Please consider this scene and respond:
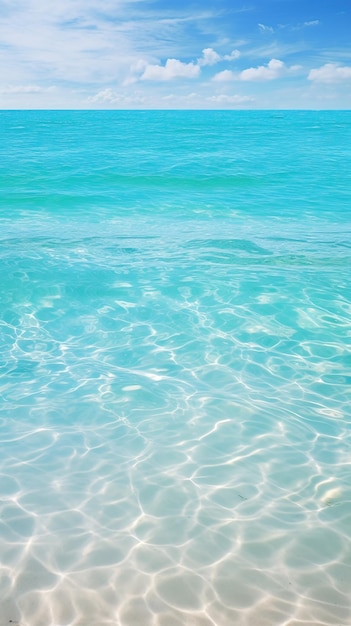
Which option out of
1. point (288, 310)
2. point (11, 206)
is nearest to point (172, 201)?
point (11, 206)

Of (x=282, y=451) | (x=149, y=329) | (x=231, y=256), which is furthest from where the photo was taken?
(x=231, y=256)

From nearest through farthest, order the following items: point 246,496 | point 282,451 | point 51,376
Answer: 1. point 246,496
2. point 282,451
3. point 51,376

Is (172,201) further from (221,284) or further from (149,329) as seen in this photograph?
(149,329)

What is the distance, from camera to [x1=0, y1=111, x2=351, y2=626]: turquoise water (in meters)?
3.98

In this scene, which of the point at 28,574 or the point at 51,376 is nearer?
the point at 28,574

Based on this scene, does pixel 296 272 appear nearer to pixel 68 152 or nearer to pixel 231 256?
pixel 231 256

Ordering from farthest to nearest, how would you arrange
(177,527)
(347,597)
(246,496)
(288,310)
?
(288,310) < (246,496) < (177,527) < (347,597)

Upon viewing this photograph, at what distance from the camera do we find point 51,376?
7.38 meters

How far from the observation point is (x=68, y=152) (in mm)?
37156

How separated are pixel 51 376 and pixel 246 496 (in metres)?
3.43

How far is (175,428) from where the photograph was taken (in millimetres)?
6172

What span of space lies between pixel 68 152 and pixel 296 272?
2916 cm

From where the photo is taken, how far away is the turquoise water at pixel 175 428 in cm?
398

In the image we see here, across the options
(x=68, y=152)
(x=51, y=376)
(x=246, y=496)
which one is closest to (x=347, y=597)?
(x=246, y=496)
